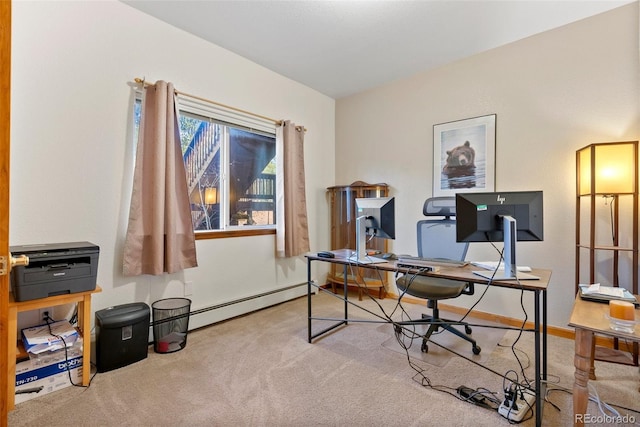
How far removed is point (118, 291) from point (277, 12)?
260 cm

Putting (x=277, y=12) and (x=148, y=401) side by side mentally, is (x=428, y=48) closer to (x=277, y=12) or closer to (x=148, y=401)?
(x=277, y=12)

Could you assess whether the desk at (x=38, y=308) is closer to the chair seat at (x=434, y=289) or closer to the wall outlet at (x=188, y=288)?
the wall outlet at (x=188, y=288)

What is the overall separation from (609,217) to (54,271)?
4033 mm

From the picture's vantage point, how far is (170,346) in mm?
2303

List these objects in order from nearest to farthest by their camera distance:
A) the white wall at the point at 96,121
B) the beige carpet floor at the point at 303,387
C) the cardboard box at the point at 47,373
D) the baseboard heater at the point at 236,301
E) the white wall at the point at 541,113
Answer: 1. the beige carpet floor at the point at 303,387
2. the cardboard box at the point at 47,373
3. the white wall at the point at 96,121
4. the white wall at the point at 541,113
5. the baseboard heater at the point at 236,301

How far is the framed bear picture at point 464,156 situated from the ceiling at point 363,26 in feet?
2.46

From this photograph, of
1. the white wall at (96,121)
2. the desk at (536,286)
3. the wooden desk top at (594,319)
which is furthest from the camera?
the white wall at (96,121)

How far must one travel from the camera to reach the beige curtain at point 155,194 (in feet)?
7.41

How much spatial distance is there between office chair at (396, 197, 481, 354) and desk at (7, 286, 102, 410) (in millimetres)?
2179

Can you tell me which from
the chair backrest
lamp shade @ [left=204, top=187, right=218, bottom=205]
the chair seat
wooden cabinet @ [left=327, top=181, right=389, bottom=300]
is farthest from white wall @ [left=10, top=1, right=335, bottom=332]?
the chair backrest

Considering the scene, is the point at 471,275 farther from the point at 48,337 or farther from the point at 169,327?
the point at 48,337

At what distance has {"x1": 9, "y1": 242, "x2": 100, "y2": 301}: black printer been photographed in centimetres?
162

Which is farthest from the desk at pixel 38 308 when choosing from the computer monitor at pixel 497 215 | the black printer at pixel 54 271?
the computer monitor at pixel 497 215

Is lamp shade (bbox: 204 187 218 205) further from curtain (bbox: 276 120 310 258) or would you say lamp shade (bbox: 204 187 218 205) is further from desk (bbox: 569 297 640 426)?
desk (bbox: 569 297 640 426)
